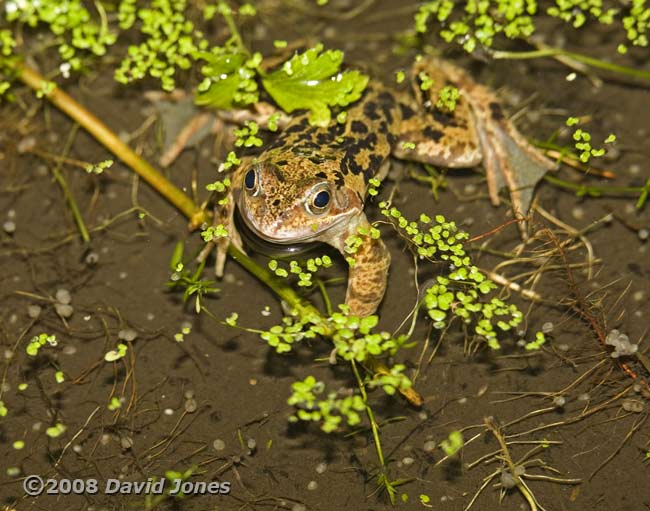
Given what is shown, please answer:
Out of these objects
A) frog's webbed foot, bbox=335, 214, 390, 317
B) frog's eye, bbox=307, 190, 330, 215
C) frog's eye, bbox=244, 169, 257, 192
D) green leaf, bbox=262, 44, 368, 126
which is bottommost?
frog's webbed foot, bbox=335, 214, 390, 317

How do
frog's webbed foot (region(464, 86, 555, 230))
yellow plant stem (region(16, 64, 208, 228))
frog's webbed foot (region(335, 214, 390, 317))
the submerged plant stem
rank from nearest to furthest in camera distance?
1. frog's webbed foot (region(335, 214, 390, 317))
2. yellow plant stem (region(16, 64, 208, 228))
3. frog's webbed foot (region(464, 86, 555, 230))
4. the submerged plant stem

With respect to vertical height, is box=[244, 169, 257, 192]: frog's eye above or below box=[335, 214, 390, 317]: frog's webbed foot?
above

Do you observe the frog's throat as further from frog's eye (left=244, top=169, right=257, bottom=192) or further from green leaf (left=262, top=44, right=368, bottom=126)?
green leaf (left=262, top=44, right=368, bottom=126)

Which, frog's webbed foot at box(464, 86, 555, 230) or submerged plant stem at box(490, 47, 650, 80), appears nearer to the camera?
frog's webbed foot at box(464, 86, 555, 230)

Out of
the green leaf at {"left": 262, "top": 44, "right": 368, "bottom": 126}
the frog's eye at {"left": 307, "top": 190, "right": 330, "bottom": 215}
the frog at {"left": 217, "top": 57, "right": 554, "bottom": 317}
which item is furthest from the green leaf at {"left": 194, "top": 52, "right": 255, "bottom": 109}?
the frog's eye at {"left": 307, "top": 190, "right": 330, "bottom": 215}

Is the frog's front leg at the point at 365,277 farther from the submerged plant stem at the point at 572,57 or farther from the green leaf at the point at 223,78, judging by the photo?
the submerged plant stem at the point at 572,57

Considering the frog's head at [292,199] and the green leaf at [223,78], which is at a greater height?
the green leaf at [223,78]

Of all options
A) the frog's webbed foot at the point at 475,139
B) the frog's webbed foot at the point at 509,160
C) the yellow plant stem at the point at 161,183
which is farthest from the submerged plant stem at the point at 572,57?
the yellow plant stem at the point at 161,183


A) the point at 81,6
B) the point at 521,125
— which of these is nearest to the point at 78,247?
the point at 81,6
